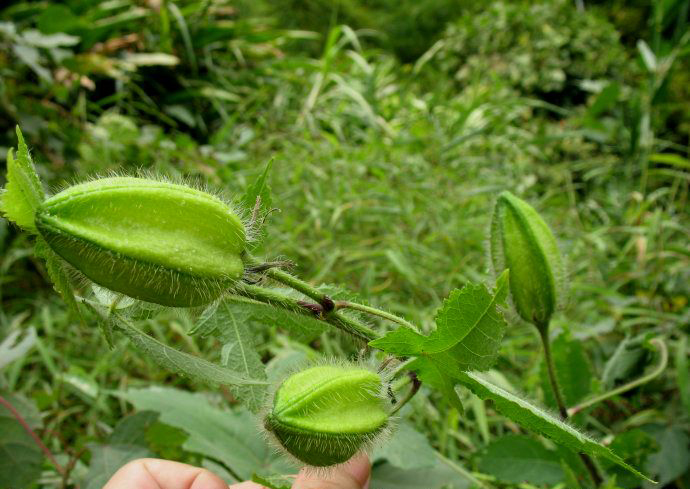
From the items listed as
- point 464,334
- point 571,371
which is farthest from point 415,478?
point 464,334

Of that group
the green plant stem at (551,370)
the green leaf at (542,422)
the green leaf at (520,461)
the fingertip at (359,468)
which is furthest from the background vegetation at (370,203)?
the green leaf at (542,422)

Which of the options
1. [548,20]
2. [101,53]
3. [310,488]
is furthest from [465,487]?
[548,20]

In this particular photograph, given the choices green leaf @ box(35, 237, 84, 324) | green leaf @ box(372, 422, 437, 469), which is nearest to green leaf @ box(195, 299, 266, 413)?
green leaf @ box(35, 237, 84, 324)

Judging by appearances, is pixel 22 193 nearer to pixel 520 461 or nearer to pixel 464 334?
pixel 464 334

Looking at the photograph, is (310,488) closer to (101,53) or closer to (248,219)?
(248,219)

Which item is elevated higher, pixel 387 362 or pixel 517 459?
pixel 387 362

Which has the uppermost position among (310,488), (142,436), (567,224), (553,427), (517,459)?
(553,427)

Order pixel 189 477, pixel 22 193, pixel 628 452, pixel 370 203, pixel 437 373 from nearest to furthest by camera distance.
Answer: pixel 22 193 → pixel 437 373 → pixel 189 477 → pixel 628 452 → pixel 370 203
